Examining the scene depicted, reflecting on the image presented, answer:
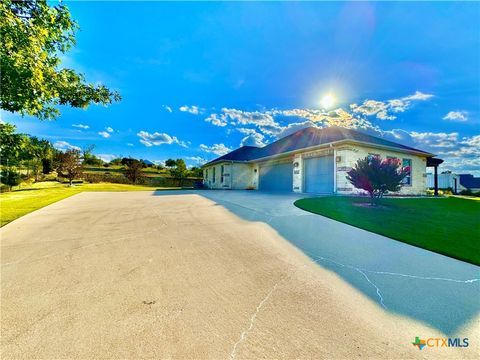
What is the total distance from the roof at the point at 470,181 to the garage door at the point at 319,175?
1304 inches

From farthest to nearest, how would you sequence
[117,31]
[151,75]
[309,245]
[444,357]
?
[151,75] < [117,31] < [309,245] < [444,357]

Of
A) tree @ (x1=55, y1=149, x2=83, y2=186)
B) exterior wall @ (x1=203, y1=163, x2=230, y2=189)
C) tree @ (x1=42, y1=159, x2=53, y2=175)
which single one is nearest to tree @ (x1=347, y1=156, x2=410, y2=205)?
exterior wall @ (x1=203, y1=163, x2=230, y2=189)

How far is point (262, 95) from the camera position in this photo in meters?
16.0

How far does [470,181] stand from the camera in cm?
3241

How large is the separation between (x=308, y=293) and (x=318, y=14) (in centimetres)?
1024

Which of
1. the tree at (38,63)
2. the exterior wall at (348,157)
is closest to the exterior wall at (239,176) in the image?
the exterior wall at (348,157)

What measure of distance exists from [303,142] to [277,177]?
4.00 m

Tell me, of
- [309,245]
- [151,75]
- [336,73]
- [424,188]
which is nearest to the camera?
[309,245]

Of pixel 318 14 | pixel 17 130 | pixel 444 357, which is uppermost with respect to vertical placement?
pixel 318 14

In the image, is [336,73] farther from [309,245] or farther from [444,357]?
[444,357]

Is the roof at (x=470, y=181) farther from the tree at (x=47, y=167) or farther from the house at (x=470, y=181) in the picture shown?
the tree at (x=47, y=167)

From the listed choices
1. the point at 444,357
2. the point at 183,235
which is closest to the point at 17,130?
the point at 183,235

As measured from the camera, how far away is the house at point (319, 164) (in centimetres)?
1205

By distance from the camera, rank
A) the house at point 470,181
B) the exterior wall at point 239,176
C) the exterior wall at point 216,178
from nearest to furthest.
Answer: the exterior wall at point 239,176
the exterior wall at point 216,178
the house at point 470,181
